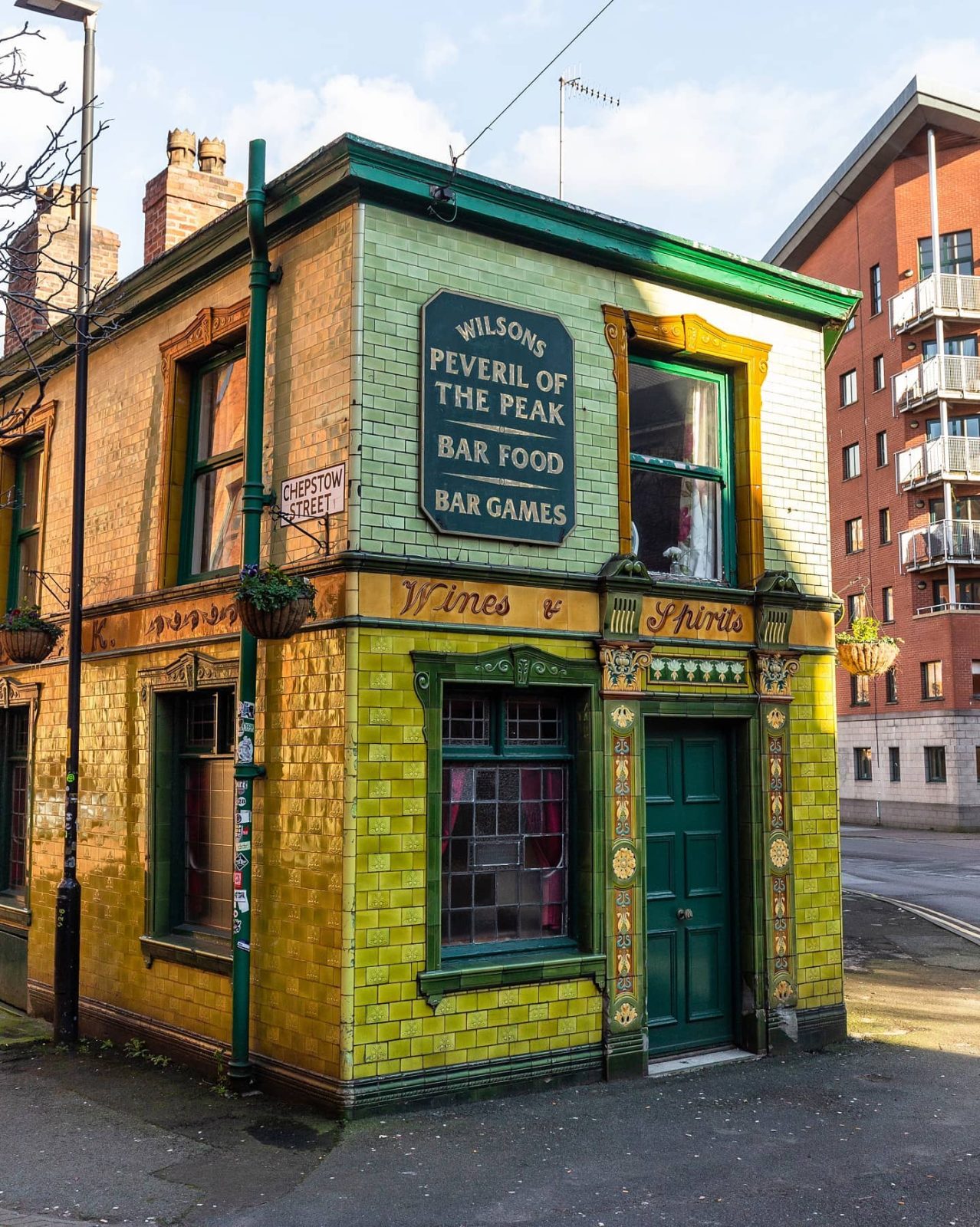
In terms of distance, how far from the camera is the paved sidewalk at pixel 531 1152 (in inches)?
266

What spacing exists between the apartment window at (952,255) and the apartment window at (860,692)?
15.1 m

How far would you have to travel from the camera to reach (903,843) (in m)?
35.0

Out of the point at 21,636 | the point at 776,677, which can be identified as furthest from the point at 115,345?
the point at 776,677

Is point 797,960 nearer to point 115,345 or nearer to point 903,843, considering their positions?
point 115,345

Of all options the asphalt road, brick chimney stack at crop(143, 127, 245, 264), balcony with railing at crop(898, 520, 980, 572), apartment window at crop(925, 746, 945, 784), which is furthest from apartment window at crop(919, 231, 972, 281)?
brick chimney stack at crop(143, 127, 245, 264)

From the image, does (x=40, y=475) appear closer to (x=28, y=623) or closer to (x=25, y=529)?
(x=25, y=529)

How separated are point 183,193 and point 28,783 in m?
6.80

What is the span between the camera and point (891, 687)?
44.2 meters

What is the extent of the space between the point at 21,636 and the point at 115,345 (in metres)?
3.16

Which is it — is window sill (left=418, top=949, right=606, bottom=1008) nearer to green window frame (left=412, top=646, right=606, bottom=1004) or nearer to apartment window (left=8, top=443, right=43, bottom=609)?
green window frame (left=412, top=646, right=606, bottom=1004)

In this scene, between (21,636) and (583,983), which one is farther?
(21,636)

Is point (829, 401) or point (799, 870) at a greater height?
point (829, 401)

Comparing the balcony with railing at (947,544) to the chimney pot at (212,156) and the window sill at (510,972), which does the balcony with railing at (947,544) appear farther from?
the window sill at (510,972)

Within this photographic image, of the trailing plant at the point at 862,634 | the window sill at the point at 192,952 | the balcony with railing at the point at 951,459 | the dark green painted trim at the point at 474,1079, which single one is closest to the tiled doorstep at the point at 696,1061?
the dark green painted trim at the point at 474,1079
